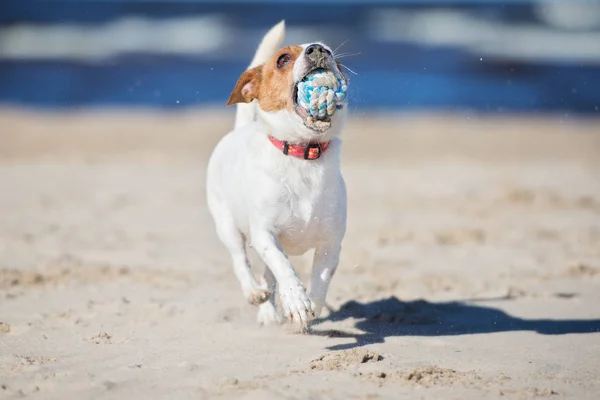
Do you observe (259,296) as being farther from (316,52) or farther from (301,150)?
(316,52)

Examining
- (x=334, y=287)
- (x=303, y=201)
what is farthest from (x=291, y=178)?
(x=334, y=287)

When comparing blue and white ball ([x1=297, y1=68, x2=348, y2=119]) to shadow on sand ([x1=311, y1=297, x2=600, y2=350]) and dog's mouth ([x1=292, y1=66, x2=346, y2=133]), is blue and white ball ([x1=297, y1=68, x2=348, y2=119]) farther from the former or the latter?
shadow on sand ([x1=311, y1=297, x2=600, y2=350])

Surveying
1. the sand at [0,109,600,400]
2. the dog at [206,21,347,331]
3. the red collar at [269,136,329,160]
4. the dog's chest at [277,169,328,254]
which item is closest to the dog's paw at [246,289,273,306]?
the dog at [206,21,347,331]

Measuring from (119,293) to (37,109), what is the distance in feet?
42.2

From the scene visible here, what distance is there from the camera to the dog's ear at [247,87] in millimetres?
4457

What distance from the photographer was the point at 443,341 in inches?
172

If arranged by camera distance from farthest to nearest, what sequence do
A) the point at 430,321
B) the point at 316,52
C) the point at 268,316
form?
the point at 430,321, the point at 268,316, the point at 316,52

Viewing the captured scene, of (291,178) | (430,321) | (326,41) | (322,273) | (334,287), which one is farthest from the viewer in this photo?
(326,41)

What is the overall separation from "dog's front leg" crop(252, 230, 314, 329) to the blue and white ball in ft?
2.12

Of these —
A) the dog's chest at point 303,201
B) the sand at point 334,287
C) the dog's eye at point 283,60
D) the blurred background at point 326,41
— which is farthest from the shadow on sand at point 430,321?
the blurred background at point 326,41

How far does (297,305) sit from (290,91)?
993 millimetres

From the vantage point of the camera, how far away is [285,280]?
4.09 m

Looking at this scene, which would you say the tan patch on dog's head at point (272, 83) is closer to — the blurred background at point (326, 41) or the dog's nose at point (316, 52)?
the dog's nose at point (316, 52)

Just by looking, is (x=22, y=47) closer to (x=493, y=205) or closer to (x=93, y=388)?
(x=493, y=205)
